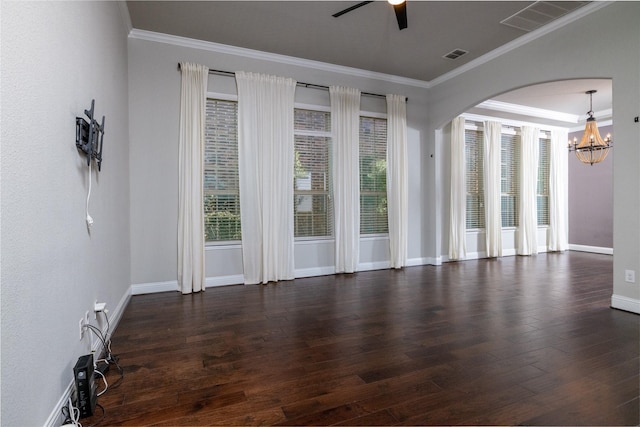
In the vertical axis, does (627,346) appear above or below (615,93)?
below

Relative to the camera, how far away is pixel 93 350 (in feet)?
7.18

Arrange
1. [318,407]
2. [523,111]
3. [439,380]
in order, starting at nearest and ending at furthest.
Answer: [318,407] → [439,380] → [523,111]

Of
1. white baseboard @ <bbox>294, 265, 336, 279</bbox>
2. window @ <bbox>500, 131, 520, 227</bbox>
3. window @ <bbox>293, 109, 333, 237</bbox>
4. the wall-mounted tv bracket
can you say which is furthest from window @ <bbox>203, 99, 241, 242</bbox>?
window @ <bbox>500, 131, 520, 227</bbox>

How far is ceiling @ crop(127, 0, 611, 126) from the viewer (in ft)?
11.8

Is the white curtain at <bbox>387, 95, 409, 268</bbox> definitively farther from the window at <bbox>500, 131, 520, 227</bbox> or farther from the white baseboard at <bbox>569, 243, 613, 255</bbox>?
the white baseboard at <bbox>569, 243, 613, 255</bbox>

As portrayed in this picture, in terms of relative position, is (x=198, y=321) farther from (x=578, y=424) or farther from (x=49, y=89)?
(x=578, y=424)

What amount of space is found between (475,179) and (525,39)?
3.13m

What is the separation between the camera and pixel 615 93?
3410mm

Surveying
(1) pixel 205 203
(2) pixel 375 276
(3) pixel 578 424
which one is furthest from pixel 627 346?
(1) pixel 205 203

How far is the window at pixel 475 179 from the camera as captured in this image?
22.4ft

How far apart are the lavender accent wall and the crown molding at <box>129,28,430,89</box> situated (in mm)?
4962

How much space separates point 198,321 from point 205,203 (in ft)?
6.13

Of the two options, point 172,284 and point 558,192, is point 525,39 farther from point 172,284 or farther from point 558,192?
point 172,284

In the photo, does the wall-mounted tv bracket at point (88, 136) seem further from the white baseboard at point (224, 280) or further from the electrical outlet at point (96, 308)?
the white baseboard at point (224, 280)
